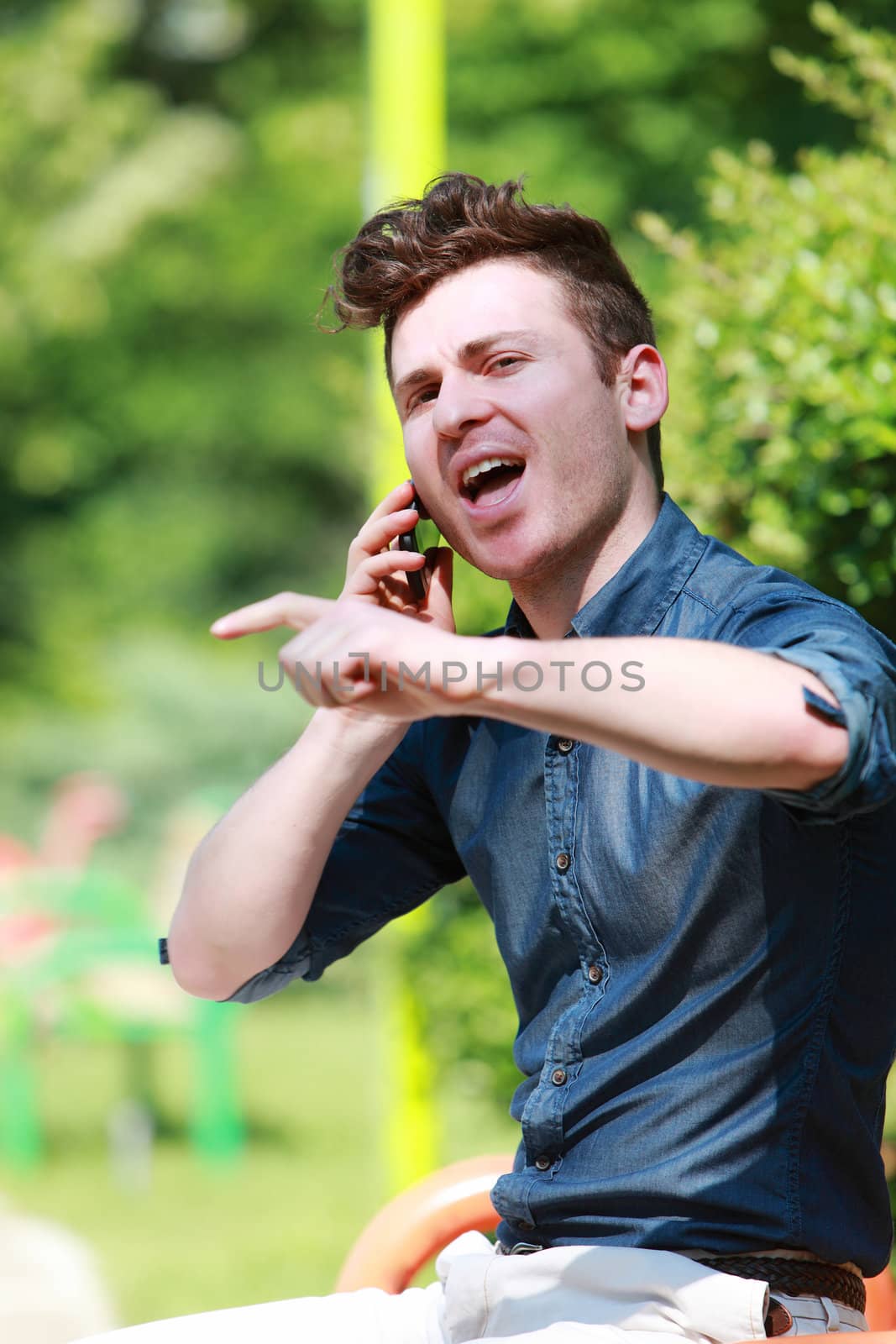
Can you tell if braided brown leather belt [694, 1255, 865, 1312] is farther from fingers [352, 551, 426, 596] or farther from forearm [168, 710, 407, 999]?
fingers [352, 551, 426, 596]

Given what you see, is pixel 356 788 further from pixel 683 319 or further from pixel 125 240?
pixel 125 240

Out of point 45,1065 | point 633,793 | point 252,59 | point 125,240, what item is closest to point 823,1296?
point 633,793

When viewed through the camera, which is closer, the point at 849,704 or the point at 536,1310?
the point at 849,704

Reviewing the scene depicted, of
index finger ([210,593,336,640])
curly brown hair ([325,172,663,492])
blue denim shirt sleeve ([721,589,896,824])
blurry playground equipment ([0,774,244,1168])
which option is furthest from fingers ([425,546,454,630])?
blurry playground equipment ([0,774,244,1168])

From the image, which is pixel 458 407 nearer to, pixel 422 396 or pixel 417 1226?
pixel 422 396

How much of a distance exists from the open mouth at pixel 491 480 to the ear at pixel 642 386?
0.17 meters

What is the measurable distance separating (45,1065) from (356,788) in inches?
294

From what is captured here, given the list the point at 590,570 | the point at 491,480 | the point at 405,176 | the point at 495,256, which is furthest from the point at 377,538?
the point at 405,176

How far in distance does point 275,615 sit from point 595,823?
1.50 ft

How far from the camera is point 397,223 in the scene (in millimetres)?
2014

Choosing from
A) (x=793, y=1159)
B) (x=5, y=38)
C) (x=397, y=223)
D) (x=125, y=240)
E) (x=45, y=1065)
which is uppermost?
(x=5, y=38)

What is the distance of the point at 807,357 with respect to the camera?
2.56 m

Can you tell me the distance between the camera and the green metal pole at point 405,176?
14.6 ft

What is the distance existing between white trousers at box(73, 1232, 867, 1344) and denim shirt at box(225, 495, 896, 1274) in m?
0.05
